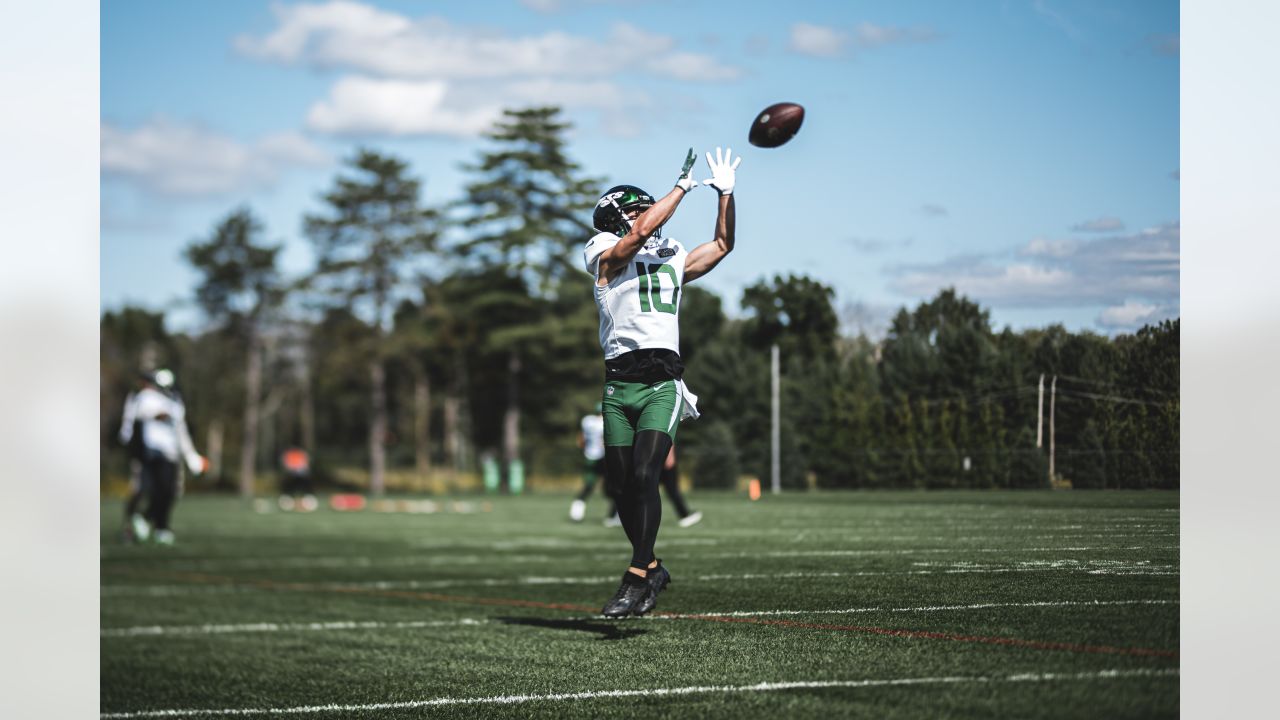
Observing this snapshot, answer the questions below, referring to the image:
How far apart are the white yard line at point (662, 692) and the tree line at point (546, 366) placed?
5.41 ft

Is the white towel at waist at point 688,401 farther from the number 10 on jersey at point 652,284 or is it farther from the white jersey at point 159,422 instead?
the white jersey at point 159,422

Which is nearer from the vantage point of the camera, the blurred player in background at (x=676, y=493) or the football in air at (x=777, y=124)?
the football in air at (x=777, y=124)

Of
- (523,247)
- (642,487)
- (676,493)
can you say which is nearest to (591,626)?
→ (642,487)

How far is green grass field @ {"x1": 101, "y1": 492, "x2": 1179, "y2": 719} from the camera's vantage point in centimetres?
489

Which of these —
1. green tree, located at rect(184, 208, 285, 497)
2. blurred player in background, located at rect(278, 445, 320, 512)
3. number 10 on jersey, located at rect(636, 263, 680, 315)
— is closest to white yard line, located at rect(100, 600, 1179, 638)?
number 10 on jersey, located at rect(636, 263, 680, 315)

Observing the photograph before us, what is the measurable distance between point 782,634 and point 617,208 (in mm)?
1876

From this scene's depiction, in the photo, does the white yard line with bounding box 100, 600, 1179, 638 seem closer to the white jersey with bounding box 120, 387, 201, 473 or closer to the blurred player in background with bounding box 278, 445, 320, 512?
the white jersey with bounding box 120, 387, 201, 473

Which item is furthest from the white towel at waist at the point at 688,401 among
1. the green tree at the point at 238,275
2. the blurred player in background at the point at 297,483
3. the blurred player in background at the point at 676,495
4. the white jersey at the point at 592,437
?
the green tree at the point at 238,275

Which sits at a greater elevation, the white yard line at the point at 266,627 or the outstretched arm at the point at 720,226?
the outstretched arm at the point at 720,226

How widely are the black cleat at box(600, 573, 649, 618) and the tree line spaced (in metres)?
2.00

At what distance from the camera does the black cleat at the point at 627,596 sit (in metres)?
5.62

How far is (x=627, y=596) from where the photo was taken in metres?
5.66
